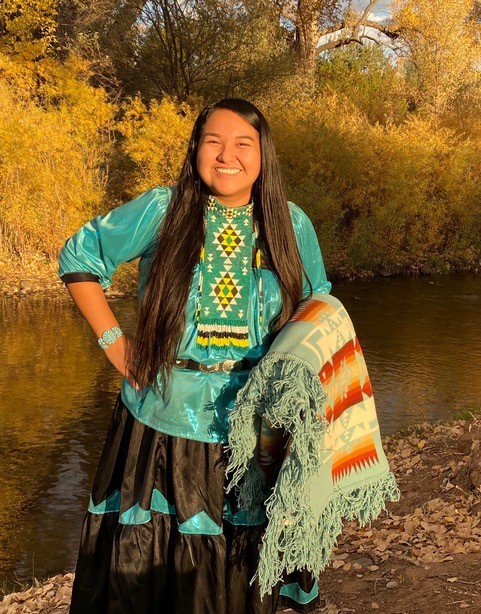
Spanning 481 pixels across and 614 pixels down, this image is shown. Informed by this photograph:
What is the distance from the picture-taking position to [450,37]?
26.6 m

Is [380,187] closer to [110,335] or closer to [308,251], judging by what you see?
[308,251]

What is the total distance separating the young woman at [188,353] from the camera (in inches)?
97.6

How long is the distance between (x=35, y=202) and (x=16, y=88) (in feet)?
10.1

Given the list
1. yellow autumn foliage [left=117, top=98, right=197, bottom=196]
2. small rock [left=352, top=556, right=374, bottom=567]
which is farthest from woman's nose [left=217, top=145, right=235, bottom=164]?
yellow autumn foliage [left=117, top=98, right=197, bottom=196]

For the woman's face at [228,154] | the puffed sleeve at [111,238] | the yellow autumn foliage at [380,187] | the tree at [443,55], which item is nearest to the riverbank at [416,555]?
the puffed sleeve at [111,238]

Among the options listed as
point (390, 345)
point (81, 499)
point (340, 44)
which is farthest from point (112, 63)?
point (81, 499)

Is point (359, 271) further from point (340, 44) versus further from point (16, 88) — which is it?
point (340, 44)

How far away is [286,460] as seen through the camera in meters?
2.28

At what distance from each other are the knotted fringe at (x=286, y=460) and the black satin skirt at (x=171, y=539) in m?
0.12

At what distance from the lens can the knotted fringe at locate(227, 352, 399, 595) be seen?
2.23 metres

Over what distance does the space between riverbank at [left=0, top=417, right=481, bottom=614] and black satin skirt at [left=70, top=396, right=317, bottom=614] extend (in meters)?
0.91

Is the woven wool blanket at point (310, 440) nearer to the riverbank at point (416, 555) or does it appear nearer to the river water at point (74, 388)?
the riverbank at point (416, 555)

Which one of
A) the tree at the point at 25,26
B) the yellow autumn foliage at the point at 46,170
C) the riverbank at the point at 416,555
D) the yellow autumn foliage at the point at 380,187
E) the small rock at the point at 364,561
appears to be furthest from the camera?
the tree at the point at 25,26

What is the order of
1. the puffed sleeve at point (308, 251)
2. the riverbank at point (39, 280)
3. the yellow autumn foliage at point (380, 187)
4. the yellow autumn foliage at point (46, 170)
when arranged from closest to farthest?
1. the puffed sleeve at point (308, 251)
2. the riverbank at point (39, 280)
3. the yellow autumn foliage at point (46, 170)
4. the yellow autumn foliage at point (380, 187)
